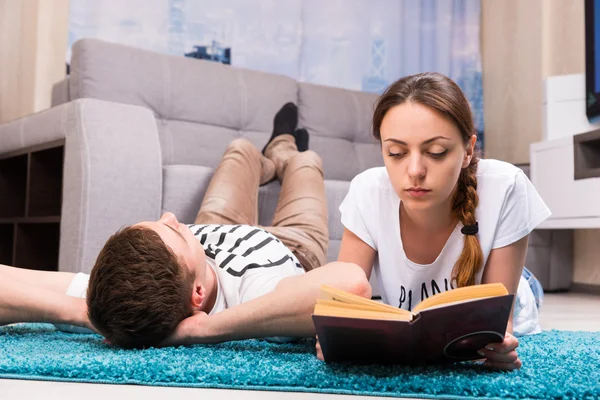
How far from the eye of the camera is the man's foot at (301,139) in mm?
2781

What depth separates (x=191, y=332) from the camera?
3.81ft

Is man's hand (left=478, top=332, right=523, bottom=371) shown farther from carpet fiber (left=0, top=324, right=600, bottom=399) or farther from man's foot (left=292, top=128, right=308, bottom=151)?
man's foot (left=292, top=128, right=308, bottom=151)

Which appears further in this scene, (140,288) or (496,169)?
(496,169)

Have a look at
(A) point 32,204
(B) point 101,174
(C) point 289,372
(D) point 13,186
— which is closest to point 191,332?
(C) point 289,372

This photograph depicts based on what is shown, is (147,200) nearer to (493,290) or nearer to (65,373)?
(65,373)

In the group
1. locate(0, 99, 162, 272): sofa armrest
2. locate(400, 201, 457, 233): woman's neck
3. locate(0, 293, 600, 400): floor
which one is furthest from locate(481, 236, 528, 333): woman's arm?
locate(0, 99, 162, 272): sofa armrest

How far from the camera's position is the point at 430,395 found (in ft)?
2.77

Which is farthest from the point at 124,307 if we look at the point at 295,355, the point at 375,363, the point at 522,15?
the point at 522,15

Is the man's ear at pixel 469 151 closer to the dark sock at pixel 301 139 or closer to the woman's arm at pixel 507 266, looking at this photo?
the woman's arm at pixel 507 266

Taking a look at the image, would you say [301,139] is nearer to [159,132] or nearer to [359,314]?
[159,132]

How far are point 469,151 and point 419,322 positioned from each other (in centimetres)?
40

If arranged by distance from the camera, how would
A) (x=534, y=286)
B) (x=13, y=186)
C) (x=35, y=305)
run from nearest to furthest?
(x=35, y=305) → (x=534, y=286) → (x=13, y=186)

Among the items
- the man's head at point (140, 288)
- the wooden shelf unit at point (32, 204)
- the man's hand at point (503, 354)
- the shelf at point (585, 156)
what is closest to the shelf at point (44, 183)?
the wooden shelf unit at point (32, 204)

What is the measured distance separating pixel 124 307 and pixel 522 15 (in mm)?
3259
